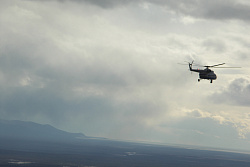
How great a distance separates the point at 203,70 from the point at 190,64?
6313 millimetres

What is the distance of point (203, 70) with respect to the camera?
104 m

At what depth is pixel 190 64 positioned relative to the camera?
108 meters
